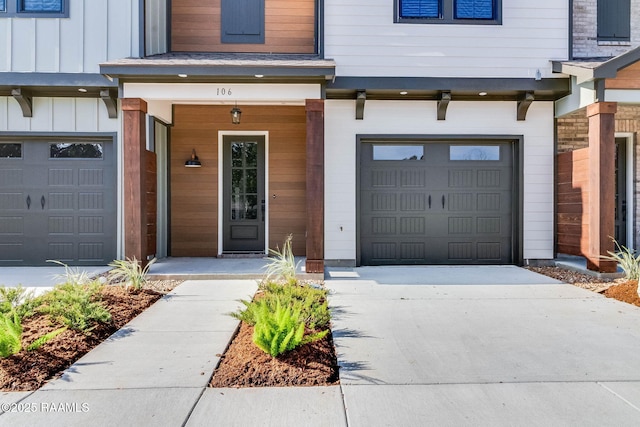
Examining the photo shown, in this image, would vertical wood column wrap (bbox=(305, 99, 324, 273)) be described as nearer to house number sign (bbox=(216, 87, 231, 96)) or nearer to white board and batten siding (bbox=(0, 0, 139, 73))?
house number sign (bbox=(216, 87, 231, 96))

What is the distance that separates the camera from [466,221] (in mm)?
7523

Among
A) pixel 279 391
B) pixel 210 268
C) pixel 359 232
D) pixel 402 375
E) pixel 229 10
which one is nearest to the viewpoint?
pixel 279 391

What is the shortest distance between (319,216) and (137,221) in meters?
2.71

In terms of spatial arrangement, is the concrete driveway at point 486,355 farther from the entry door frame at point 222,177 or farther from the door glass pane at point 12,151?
the door glass pane at point 12,151

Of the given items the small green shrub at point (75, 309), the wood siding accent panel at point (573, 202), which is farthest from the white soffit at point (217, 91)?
the wood siding accent panel at point (573, 202)

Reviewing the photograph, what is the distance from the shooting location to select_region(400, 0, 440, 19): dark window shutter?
7191 millimetres

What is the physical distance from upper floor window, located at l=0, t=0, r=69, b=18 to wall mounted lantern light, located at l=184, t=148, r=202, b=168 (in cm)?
293

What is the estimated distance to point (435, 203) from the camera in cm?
748

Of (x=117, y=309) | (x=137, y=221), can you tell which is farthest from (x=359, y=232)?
(x=117, y=309)

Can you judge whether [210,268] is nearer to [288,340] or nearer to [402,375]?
[288,340]

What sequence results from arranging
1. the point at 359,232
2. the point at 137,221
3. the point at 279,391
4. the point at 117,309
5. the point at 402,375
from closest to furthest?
the point at 279,391, the point at 402,375, the point at 117,309, the point at 137,221, the point at 359,232

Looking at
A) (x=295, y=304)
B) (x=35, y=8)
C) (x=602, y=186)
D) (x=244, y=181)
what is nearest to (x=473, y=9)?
(x=602, y=186)

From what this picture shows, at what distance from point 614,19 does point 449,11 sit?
324 cm

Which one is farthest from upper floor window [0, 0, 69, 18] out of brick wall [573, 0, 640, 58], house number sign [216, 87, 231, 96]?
brick wall [573, 0, 640, 58]
